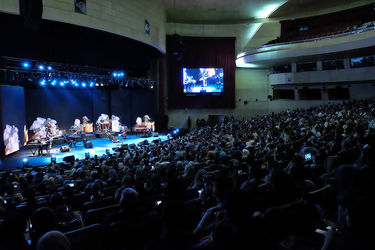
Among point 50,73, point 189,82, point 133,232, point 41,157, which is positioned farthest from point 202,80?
point 133,232

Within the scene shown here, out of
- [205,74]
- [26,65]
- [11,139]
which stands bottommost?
[11,139]

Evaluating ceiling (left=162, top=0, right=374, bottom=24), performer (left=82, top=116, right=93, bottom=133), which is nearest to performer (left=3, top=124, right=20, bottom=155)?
performer (left=82, top=116, right=93, bottom=133)

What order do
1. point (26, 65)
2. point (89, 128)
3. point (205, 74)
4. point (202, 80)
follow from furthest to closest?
point (205, 74) → point (202, 80) → point (89, 128) → point (26, 65)

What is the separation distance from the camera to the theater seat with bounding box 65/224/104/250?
281 cm

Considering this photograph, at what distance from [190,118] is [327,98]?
1289 centimetres

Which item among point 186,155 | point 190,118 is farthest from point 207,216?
point 190,118

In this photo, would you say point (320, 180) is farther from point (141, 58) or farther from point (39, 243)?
→ point (141, 58)

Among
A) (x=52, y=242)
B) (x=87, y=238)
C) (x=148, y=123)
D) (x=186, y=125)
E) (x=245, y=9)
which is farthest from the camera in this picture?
(x=186, y=125)

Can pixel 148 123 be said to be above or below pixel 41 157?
above

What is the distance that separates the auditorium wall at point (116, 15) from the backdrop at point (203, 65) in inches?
200

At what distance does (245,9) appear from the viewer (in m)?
25.4

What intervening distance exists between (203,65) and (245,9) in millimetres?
6374

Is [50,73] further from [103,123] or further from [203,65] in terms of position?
[203,65]

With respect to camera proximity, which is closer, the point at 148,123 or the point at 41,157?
the point at 41,157
